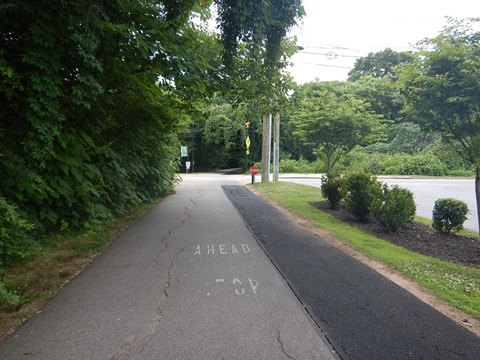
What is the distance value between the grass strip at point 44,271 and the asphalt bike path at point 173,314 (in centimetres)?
15

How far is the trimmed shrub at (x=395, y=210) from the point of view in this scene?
748cm

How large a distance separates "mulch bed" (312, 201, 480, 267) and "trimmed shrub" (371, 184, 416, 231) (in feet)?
0.85

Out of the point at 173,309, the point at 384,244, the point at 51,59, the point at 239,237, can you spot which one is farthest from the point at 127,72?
the point at 384,244

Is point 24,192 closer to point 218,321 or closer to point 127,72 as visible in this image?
point 127,72

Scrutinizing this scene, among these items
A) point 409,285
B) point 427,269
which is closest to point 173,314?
point 409,285

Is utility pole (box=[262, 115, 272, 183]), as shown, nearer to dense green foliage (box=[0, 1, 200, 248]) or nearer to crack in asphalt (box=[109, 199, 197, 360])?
dense green foliage (box=[0, 1, 200, 248])

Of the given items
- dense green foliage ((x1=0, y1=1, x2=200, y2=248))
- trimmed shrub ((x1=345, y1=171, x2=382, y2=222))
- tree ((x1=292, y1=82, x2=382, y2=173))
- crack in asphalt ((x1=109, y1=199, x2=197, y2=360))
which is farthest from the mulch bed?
tree ((x1=292, y1=82, x2=382, y2=173))

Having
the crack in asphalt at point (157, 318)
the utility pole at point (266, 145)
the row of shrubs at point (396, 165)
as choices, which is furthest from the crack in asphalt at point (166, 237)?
the row of shrubs at point (396, 165)

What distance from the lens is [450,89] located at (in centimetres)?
614

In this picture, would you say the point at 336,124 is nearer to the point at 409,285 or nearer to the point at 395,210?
the point at 395,210

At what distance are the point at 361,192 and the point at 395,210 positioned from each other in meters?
1.30

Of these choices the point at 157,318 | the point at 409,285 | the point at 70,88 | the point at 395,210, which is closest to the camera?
the point at 157,318

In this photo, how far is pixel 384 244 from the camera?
6.61 m

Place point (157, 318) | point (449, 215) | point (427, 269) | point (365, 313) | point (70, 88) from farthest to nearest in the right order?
1. point (449, 215)
2. point (70, 88)
3. point (427, 269)
4. point (365, 313)
5. point (157, 318)
